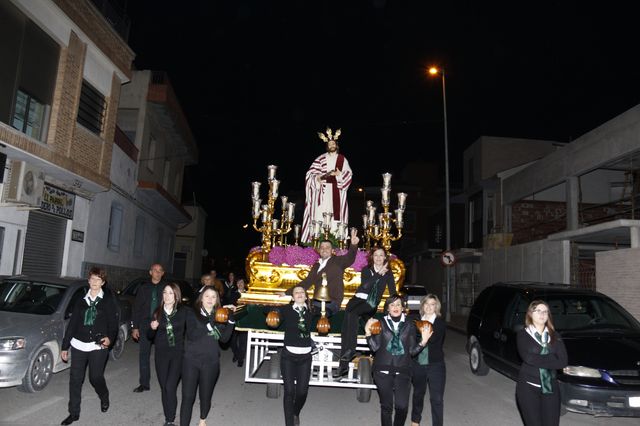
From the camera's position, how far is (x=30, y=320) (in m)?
7.37

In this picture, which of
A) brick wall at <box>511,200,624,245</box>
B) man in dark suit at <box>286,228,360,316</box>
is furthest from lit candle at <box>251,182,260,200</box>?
brick wall at <box>511,200,624,245</box>

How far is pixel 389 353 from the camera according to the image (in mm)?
5152

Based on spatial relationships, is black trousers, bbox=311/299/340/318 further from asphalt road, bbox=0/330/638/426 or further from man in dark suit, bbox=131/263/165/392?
man in dark suit, bbox=131/263/165/392

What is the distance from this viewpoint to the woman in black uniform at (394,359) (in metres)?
5.12

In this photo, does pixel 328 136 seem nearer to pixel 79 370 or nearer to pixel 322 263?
pixel 322 263

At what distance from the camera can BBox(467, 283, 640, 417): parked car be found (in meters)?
6.17

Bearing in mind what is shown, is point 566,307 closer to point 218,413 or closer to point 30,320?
point 218,413

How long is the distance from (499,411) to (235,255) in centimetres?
4915

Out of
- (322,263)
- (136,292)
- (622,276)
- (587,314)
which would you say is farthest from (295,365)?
(622,276)

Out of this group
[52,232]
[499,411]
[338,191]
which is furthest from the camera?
[52,232]

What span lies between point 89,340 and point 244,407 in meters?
2.38

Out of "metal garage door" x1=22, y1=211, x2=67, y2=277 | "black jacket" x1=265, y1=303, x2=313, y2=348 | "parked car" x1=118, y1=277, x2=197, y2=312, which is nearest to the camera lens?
"black jacket" x1=265, y1=303, x2=313, y2=348

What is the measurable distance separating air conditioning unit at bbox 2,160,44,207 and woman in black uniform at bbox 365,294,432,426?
10.3 metres

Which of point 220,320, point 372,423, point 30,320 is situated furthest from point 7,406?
point 372,423
